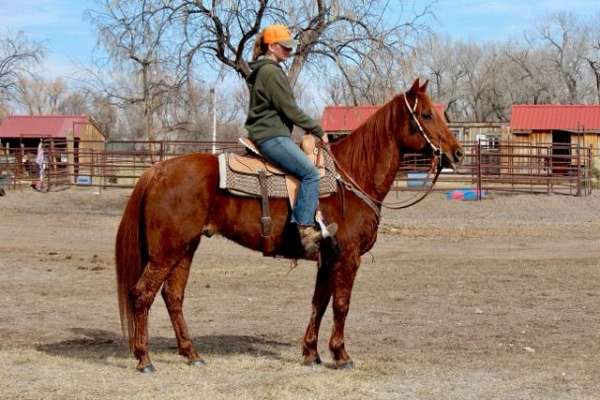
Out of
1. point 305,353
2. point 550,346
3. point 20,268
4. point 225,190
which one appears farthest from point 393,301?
point 20,268

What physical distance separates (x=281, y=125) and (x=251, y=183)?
1.60ft

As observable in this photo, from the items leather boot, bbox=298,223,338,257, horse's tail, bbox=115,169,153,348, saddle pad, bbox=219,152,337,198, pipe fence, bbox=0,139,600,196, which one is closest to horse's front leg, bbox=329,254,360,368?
leather boot, bbox=298,223,338,257

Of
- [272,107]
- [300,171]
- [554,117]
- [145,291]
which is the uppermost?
[554,117]

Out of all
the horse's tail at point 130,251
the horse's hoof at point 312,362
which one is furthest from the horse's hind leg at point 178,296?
the horse's hoof at point 312,362

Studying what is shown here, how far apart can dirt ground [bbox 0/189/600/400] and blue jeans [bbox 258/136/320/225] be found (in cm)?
117

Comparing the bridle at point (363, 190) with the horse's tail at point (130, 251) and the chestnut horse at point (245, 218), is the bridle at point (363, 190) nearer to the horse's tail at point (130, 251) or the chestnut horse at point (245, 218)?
the chestnut horse at point (245, 218)

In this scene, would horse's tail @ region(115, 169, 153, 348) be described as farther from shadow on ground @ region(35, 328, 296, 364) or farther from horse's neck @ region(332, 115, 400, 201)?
horse's neck @ region(332, 115, 400, 201)

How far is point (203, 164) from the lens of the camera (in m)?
6.30

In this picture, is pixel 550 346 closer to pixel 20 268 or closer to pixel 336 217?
pixel 336 217

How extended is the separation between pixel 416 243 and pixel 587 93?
58529mm

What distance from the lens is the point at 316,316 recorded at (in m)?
6.49

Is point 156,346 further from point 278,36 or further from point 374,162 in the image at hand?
point 278,36

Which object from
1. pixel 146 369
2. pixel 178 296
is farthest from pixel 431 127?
pixel 146 369

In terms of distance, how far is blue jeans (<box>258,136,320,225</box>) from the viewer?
609cm
